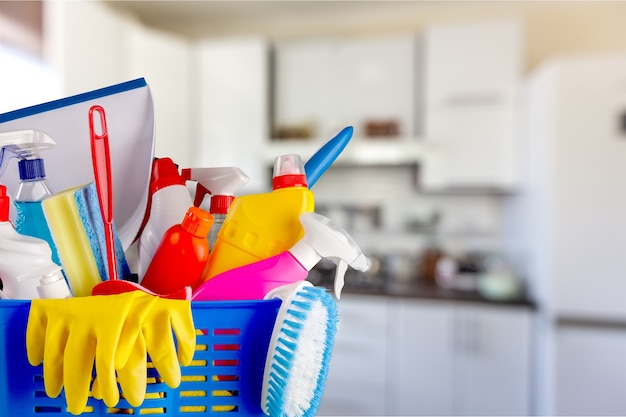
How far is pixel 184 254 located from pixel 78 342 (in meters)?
0.10

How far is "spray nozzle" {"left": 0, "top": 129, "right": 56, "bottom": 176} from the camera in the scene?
1.05 feet

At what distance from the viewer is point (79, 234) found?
34 cm

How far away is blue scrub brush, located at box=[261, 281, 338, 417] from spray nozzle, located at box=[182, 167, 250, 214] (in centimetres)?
14

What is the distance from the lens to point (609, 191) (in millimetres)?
1681

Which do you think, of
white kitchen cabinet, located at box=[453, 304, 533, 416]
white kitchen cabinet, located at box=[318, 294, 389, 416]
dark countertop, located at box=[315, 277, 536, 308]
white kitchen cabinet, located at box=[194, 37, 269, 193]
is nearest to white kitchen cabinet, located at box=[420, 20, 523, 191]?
dark countertop, located at box=[315, 277, 536, 308]

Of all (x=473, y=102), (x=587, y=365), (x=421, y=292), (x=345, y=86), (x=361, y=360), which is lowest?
(x=361, y=360)

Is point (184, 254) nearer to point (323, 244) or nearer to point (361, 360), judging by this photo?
point (323, 244)

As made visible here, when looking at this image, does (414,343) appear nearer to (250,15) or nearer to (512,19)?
(512,19)

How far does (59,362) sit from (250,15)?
9.15ft

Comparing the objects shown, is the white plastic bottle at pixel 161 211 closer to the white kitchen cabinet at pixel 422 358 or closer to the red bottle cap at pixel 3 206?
the red bottle cap at pixel 3 206

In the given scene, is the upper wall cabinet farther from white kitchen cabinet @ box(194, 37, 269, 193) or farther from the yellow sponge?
the yellow sponge

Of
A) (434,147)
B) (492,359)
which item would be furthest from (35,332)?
(434,147)

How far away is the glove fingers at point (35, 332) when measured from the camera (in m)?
0.29

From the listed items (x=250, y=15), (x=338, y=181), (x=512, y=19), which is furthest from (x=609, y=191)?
(x=250, y=15)
